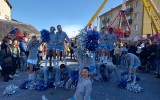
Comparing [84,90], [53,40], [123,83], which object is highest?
[53,40]

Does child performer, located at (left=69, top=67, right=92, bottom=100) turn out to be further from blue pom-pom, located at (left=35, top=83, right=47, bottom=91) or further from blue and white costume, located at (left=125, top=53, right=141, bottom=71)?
blue and white costume, located at (left=125, top=53, right=141, bottom=71)

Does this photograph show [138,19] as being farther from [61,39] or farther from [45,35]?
[45,35]

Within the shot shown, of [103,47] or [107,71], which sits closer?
[107,71]

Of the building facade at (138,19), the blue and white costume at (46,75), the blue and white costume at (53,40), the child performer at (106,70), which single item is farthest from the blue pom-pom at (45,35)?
the building facade at (138,19)

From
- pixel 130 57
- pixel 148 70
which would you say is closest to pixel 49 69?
pixel 130 57

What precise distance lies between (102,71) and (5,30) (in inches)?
251

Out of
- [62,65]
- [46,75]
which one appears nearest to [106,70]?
[62,65]

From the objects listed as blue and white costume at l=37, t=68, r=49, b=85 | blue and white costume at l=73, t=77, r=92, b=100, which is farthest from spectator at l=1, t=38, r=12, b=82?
blue and white costume at l=73, t=77, r=92, b=100

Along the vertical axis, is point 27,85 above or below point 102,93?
above

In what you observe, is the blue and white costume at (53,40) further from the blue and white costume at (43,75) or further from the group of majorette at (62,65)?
Answer: the blue and white costume at (43,75)

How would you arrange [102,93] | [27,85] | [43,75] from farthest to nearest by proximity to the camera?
[43,75] < [27,85] < [102,93]

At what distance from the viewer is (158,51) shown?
37.2 feet

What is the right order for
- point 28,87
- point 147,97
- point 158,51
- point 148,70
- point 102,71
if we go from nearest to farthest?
point 147,97
point 28,87
point 102,71
point 158,51
point 148,70

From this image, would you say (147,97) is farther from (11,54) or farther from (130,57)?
(11,54)
